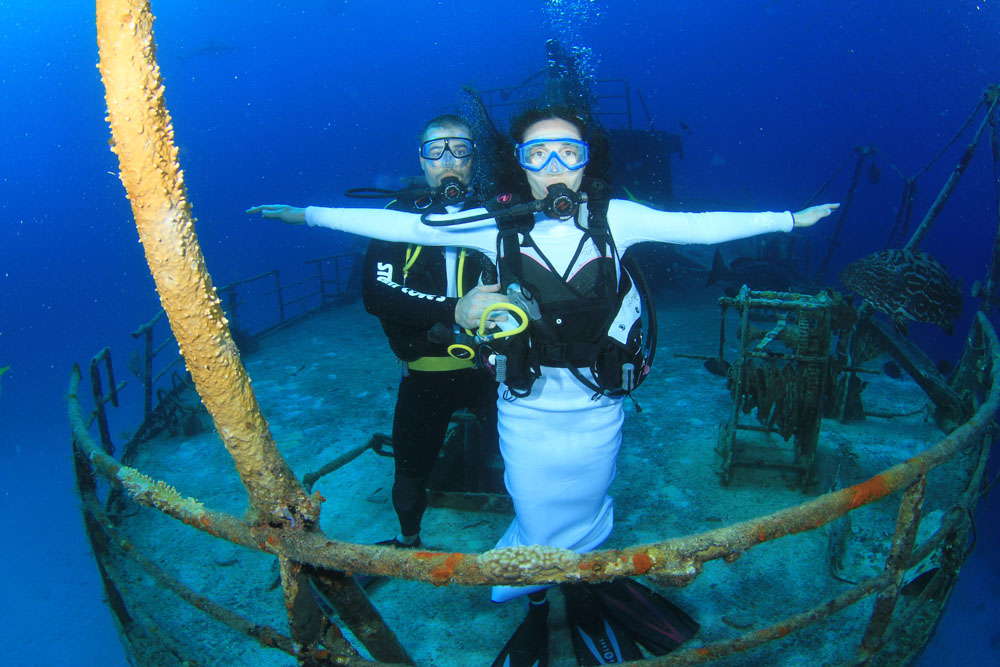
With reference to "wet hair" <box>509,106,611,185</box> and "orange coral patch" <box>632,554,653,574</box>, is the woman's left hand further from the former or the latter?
"orange coral patch" <box>632,554,653,574</box>

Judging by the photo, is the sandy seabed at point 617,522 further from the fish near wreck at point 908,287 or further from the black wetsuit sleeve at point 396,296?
the black wetsuit sleeve at point 396,296

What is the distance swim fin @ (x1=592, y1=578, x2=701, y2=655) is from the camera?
282 centimetres

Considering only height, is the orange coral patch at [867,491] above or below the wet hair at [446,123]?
below

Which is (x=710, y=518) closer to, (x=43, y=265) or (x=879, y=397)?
(x=879, y=397)

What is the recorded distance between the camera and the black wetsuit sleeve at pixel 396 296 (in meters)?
2.80

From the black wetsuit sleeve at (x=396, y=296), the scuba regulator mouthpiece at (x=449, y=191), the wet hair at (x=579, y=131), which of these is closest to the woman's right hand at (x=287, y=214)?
the black wetsuit sleeve at (x=396, y=296)

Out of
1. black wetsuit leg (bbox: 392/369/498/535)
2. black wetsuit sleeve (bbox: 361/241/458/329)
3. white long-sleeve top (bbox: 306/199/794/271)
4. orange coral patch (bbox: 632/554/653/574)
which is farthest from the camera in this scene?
black wetsuit leg (bbox: 392/369/498/535)

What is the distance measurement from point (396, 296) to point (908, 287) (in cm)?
555

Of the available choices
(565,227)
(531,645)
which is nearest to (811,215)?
(565,227)

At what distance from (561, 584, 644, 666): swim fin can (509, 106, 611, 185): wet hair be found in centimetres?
226

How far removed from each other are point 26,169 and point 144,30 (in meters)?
191

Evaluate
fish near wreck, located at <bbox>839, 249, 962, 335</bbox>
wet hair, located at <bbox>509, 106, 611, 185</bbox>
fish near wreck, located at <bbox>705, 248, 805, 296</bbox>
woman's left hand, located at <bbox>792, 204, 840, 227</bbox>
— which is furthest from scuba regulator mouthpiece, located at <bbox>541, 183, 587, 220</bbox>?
fish near wreck, located at <bbox>705, 248, 805, 296</bbox>

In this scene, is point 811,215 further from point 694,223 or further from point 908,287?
point 908,287

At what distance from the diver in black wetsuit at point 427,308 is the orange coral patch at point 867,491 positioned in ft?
5.43
